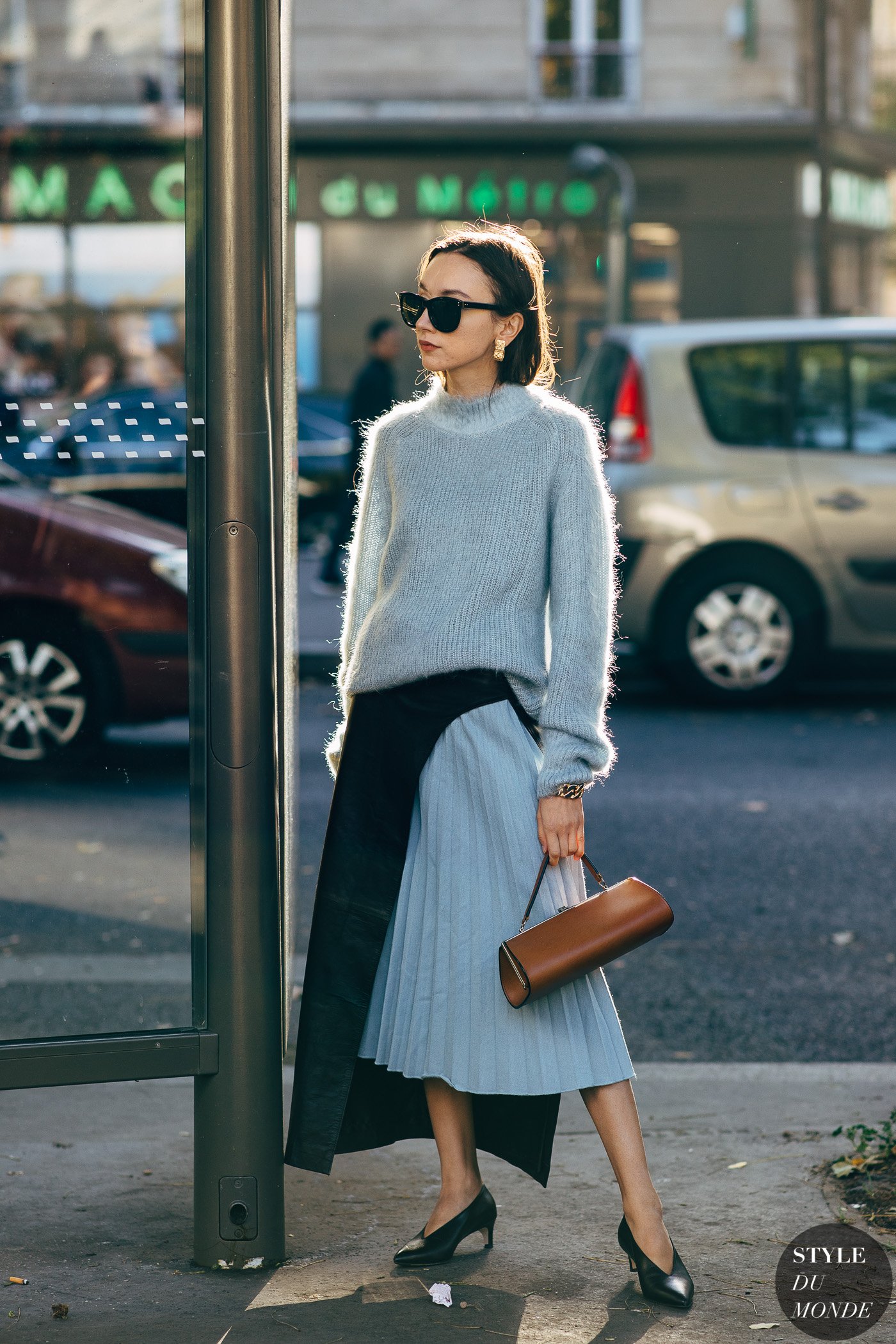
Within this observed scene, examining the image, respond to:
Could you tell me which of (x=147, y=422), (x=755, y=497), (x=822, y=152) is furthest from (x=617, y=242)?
(x=147, y=422)

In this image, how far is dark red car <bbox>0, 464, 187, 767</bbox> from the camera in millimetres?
3641

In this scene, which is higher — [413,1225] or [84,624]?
[84,624]

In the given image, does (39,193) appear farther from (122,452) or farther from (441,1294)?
(441,1294)

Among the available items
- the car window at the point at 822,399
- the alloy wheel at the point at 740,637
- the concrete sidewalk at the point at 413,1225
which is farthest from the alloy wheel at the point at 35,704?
the car window at the point at 822,399

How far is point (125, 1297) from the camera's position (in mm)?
2973

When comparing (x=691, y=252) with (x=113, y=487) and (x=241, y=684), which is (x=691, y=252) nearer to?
(x=113, y=487)

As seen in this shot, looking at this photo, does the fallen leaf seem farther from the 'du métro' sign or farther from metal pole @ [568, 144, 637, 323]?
the 'du métro' sign

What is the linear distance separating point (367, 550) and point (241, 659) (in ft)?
1.02

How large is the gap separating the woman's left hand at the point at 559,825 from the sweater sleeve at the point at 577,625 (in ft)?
0.08

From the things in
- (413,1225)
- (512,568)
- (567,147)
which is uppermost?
(567,147)

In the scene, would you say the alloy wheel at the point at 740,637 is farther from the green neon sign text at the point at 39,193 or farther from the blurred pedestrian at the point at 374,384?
the green neon sign text at the point at 39,193

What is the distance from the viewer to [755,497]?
373 inches

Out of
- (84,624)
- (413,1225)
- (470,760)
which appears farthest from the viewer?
(84,624)

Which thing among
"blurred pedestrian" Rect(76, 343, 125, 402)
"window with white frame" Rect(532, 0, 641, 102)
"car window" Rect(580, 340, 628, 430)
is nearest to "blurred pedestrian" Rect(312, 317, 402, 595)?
"car window" Rect(580, 340, 628, 430)
